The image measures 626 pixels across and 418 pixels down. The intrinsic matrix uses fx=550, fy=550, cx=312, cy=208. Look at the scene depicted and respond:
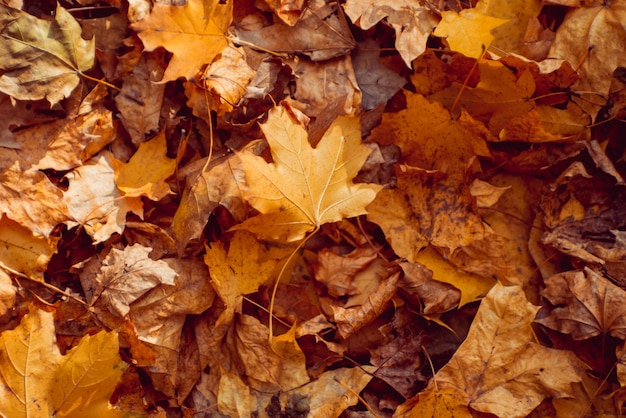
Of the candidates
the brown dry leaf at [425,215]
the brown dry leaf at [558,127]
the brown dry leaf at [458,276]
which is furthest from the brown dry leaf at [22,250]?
the brown dry leaf at [558,127]

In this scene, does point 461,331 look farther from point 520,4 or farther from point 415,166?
point 520,4

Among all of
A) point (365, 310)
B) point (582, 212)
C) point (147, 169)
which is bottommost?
point (365, 310)

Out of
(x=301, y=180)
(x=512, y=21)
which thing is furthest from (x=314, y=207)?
(x=512, y=21)

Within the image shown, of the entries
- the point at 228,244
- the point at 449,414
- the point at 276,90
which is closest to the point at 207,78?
the point at 276,90

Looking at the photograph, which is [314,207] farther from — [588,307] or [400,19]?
[588,307]

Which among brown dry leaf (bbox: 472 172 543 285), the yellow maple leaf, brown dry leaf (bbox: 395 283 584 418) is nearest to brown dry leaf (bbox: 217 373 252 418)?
brown dry leaf (bbox: 395 283 584 418)

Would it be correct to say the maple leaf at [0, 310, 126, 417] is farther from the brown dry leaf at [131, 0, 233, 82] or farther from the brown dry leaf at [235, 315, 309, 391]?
the brown dry leaf at [131, 0, 233, 82]

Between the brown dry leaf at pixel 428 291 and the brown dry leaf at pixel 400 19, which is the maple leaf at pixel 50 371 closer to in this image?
the brown dry leaf at pixel 428 291
